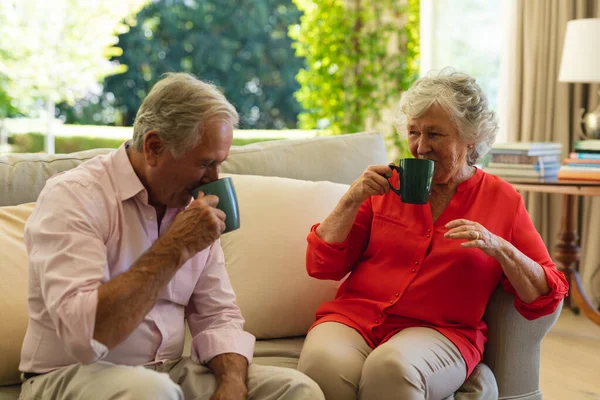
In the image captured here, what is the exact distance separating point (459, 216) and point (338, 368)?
1.67ft

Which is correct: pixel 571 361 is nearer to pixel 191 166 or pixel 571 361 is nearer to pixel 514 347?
pixel 514 347

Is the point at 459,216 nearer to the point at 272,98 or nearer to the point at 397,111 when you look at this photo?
the point at 397,111

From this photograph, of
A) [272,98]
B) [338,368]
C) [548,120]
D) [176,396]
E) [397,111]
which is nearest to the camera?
[176,396]

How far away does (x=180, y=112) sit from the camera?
4.66 feet

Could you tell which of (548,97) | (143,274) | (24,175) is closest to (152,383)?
(143,274)

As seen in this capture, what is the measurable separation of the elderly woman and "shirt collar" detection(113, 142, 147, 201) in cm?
58

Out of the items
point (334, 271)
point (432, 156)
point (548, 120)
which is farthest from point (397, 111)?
point (548, 120)

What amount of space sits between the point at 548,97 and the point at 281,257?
8.09 ft

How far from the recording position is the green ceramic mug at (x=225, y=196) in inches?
56.3

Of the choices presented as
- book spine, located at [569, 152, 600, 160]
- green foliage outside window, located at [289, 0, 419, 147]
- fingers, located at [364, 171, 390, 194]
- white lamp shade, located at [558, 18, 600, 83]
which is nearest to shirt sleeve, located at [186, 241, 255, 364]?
fingers, located at [364, 171, 390, 194]

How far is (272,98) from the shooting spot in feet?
35.3

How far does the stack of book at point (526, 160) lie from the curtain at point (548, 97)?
59cm

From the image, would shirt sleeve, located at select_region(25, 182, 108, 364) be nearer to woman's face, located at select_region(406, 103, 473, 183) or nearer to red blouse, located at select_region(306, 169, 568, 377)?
red blouse, located at select_region(306, 169, 568, 377)

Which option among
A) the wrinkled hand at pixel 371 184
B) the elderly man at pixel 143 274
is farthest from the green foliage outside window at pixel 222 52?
the elderly man at pixel 143 274
